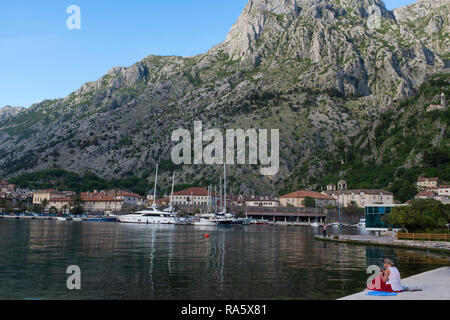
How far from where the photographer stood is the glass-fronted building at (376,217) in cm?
9659

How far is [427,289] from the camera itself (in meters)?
19.8

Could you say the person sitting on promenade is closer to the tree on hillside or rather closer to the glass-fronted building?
the tree on hillside

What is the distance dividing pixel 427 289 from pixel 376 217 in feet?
277

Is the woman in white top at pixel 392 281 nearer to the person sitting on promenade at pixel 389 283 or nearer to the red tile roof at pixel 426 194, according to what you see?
the person sitting on promenade at pixel 389 283

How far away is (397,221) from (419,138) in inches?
5822

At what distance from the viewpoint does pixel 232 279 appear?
2586cm

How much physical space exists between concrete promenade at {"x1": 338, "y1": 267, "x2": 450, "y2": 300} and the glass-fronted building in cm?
7442

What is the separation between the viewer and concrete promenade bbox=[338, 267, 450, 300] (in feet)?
57.5

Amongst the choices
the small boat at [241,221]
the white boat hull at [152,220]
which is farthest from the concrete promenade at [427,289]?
the small boat at [241,221]

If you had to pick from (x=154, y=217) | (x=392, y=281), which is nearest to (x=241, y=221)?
(x=154, y=217)

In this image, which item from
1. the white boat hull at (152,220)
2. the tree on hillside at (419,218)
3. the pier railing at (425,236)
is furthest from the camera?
the white boat hull at (152,220)

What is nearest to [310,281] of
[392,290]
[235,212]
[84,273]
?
[392,290]

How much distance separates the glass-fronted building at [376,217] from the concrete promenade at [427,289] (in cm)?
7442
